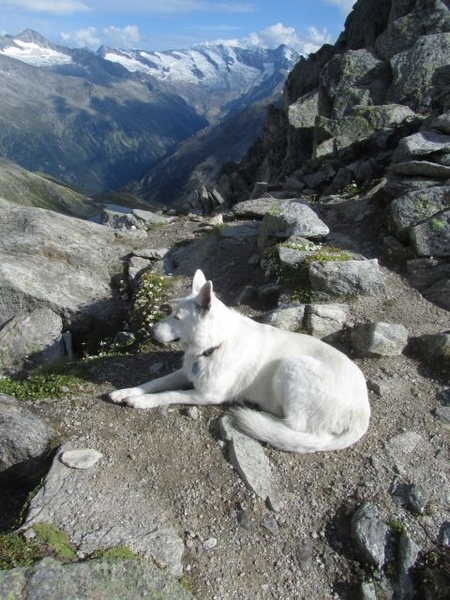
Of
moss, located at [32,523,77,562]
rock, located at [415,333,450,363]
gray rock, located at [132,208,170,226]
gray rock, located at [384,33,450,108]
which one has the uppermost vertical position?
gray rock, located at [384,33,450,108]

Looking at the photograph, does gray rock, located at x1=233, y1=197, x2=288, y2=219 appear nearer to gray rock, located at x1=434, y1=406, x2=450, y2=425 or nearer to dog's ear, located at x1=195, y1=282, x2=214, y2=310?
gray rock, located at x1=434, y1=406, x2=450, y2=425

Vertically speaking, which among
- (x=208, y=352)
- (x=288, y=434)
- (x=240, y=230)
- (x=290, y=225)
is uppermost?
(x=290, y=225)

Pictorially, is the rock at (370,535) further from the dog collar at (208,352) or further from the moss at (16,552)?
the moss at (16,552)

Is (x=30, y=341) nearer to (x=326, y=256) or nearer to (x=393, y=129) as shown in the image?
(x=326, y=256)

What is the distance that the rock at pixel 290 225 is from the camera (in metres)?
16.0

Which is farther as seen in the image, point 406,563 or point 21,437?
point 21,437

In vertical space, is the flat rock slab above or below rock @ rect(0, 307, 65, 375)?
above

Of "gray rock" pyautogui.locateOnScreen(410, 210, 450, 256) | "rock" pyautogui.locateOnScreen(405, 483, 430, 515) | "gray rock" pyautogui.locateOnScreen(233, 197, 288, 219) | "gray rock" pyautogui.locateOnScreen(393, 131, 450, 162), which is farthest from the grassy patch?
"gray rock" pyautogui.locateOnScreen(393, 131, 450, 162)

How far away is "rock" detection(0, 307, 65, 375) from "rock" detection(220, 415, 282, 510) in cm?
689

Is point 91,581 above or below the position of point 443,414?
below

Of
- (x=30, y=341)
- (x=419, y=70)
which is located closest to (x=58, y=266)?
(x=30, y=341)

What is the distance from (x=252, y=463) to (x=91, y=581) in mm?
3242

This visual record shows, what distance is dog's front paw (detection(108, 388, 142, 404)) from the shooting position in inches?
362

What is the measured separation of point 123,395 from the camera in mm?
9227
